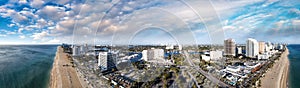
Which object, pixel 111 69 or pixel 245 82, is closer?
pixel 245 82

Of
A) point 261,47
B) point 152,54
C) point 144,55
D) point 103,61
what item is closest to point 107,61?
point 103,61

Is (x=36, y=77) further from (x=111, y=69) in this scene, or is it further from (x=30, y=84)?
(x=111, y=69)

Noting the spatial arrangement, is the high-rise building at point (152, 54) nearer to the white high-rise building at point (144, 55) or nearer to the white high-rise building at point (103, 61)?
the white high-rise building at point (144, 55)

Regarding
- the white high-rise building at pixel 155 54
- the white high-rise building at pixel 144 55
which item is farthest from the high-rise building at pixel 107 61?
the white high-rise building at pixel 155 54

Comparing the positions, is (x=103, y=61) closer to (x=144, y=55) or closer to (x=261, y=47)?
(x=144, y=55)

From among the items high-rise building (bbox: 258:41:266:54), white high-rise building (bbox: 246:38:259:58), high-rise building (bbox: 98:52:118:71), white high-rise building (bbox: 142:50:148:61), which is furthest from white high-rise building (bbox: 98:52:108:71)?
high-rise building (bbox: 258:41:266:54)

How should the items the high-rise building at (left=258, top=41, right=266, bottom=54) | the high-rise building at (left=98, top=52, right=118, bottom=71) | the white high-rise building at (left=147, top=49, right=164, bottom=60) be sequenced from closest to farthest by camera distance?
the high-rise building at (left=98, top=52, right=118, bottom=71), the white high-rise building at (left=147, top=49, right=164, bottom=60), the high-rise building at (left=258, top=41, right=266, bottom=54)

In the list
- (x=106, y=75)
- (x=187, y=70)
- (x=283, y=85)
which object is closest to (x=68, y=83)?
(x=106, y=75)

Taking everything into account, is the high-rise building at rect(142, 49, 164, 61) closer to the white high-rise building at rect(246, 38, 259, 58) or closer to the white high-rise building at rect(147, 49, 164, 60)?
the white high-rise building at rect(147, 49, 164, 60)
